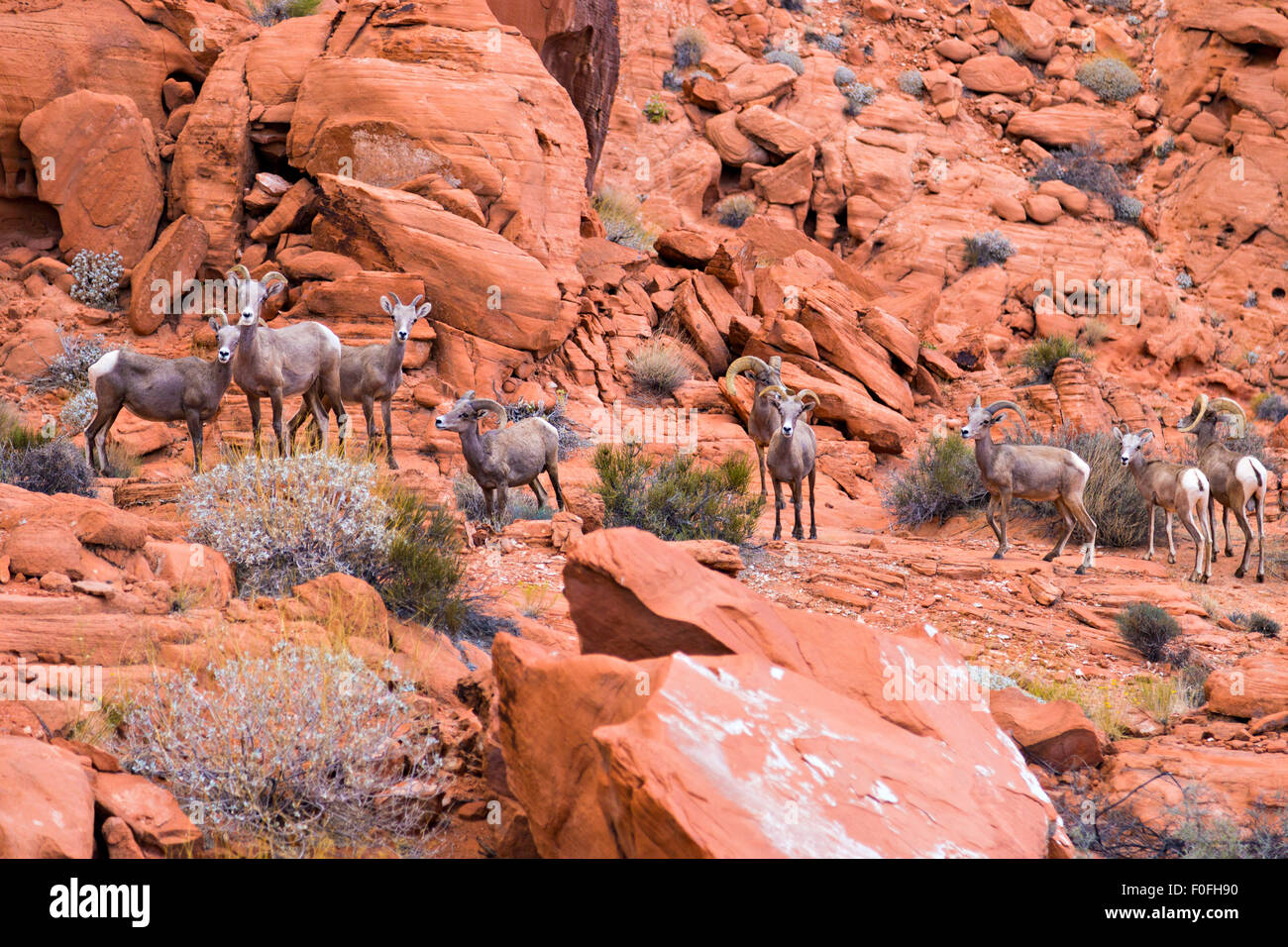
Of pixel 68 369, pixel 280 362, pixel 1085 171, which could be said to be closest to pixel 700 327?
pixel 280 362

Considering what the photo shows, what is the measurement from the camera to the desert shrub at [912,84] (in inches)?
1160

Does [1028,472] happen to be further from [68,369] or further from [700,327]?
[68,369]

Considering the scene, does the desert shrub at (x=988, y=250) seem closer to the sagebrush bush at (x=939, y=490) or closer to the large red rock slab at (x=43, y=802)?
the sagebrush bush at (x=939, y=490)

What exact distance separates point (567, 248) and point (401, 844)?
1465 cm

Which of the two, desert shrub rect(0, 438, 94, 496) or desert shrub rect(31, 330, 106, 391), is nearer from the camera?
desert shrub rect(0, 438, 94, 496)

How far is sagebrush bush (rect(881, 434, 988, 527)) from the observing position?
47.6 feet

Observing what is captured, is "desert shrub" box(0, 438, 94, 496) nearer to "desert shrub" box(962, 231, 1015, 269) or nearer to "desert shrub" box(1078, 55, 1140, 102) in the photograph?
"desert shrub" box(962, 231, 1015, 269)

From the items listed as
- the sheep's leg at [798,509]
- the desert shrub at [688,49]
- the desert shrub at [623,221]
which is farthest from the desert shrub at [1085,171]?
the sheep's leg at [798,509]

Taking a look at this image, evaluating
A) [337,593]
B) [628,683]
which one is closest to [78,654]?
[337,593]

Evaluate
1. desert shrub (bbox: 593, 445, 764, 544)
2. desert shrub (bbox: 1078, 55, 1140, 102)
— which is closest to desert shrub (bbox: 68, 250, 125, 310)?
desert shrub (bbox: 593, 445, 764, 544)

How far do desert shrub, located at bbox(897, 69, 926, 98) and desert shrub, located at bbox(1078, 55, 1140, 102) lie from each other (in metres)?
5.15

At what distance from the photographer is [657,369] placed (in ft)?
59.5

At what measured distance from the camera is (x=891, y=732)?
4.17 meters

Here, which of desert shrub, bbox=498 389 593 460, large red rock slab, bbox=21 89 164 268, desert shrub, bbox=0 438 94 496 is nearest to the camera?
desert shrub, bbox=0 438 94 496
